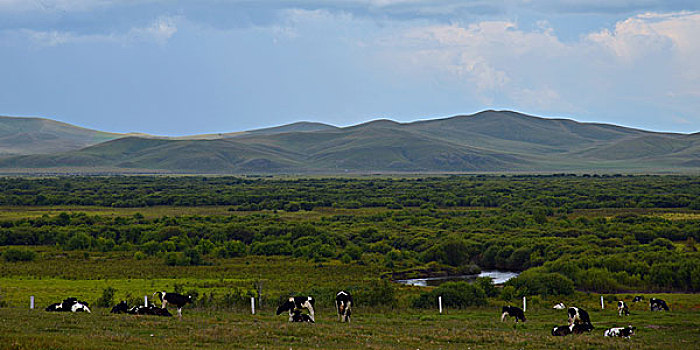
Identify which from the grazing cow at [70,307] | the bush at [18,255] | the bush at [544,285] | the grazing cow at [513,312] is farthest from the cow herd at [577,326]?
the bush at [18,255]

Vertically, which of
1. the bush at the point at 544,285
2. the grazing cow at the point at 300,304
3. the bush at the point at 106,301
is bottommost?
the bush at the point at 544,285

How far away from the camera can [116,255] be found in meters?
58.2

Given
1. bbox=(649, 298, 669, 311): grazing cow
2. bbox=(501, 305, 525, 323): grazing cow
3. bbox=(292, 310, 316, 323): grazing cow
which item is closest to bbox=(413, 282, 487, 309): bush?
bbox=(501, 305, 525, 323): grazing cow

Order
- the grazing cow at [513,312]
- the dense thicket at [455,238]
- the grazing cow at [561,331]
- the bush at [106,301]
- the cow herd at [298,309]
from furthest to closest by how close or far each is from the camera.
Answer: the dense thicket at [455,238]
the bush at [106,301]
the grazing cow at [513,312]
the cow herd at [298,309]
the grazing cow at [561,331]

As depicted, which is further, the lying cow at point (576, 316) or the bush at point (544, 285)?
the bush at point (544, 285)

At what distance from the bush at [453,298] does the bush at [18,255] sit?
33.2 metres

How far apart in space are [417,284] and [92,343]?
106ft

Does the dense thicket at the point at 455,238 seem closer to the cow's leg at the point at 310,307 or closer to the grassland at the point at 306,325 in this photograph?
the grassland at the point at 306,325

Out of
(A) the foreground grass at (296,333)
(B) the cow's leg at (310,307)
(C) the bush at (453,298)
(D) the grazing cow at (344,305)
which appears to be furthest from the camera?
(C) the bush at (453,298)

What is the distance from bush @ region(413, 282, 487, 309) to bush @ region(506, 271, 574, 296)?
413 cm

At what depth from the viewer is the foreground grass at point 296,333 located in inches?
755

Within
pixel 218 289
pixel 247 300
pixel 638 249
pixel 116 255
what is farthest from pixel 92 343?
pixel 638 249

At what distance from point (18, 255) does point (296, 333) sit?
4029 cm

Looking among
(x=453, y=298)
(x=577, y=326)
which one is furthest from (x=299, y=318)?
(x=453, y=298)
